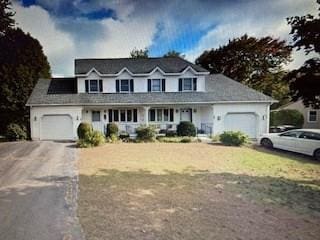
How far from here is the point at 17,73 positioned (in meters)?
25.4

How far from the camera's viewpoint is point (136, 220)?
544 cm

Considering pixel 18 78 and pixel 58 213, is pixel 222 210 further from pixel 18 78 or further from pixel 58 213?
pixel 18 78

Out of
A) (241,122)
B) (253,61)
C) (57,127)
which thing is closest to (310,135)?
(241,122)

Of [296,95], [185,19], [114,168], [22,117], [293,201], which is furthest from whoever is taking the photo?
[22,117]

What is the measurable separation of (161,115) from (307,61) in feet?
52.2

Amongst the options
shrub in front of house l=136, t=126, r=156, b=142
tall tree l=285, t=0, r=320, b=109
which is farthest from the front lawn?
shrub in front of house l=136, t=126, r=156, b=142

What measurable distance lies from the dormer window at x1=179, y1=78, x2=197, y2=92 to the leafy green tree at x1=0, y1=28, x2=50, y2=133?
1437 centimetres

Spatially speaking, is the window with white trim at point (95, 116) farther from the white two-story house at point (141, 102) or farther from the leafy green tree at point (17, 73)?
the leafy green tree at point (17, 73)

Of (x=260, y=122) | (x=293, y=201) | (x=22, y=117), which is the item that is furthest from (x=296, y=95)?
(x=22, y=117)

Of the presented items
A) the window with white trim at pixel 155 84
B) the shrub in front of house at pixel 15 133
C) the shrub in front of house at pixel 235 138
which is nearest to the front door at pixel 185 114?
the window with white trim at pixel 155 84

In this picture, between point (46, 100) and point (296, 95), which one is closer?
point (296, 95)

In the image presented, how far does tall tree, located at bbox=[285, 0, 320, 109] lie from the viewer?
789 cm

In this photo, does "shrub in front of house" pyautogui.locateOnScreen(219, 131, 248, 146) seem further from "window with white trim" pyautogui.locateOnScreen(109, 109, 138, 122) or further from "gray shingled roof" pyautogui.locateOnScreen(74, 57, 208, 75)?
"window with white trim" pyautogui.locateOnScreen(109, 109, 138, 122)

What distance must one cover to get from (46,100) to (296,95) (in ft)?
61.1
